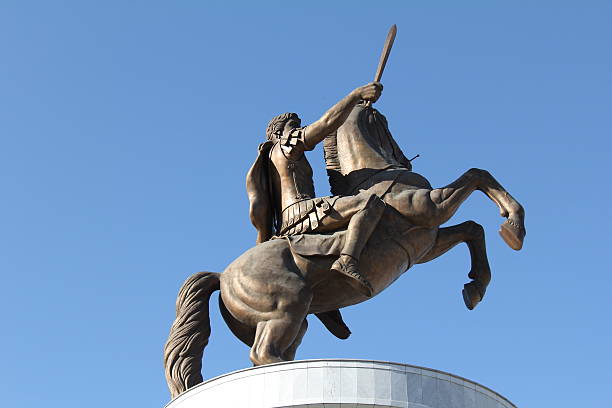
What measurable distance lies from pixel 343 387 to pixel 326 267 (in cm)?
210

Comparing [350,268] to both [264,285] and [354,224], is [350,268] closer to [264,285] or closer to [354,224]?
[354,224]

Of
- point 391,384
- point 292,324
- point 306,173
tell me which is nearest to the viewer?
point 391,384

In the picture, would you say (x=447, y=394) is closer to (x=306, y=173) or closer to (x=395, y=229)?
(x=395, y=229)

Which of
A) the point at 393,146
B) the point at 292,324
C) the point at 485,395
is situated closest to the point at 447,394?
the point at 485,395

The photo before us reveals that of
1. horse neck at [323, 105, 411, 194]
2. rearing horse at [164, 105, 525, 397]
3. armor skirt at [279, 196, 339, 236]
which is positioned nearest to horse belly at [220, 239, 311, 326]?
rearing horse at [164, 105, 525, 397]

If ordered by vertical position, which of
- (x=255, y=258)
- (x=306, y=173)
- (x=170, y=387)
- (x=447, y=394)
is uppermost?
(x=306, y=173)

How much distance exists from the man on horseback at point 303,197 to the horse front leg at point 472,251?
1.22 m

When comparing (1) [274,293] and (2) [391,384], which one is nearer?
(2) [391,384]

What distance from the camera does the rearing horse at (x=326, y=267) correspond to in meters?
15.1

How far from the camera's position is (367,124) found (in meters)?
16.9

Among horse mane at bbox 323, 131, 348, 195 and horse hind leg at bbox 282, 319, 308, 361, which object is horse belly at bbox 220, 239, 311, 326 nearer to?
horse hind leg at bbox 282, 319, 308, 361

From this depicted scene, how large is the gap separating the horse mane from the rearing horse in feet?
0.07

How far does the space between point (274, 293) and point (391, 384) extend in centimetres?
212

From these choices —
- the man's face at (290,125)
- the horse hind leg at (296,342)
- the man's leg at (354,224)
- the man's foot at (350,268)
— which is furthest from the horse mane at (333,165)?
the horse hind leg at (296,342)
